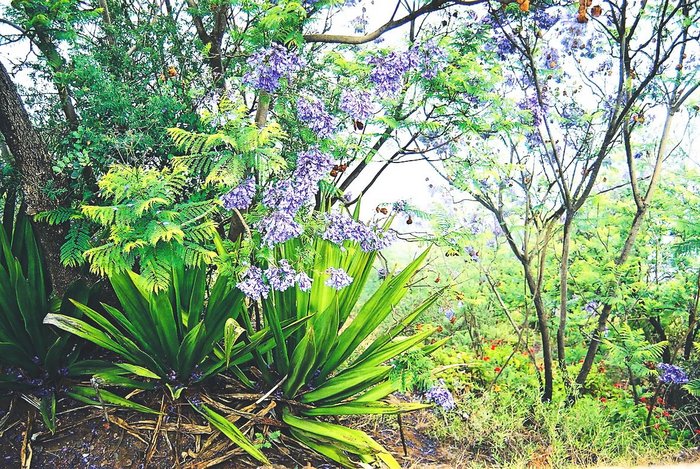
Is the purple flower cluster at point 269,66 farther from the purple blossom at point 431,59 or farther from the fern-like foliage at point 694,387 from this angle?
the fern-like foliage at point 694,387

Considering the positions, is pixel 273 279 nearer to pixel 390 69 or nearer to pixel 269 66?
pixel 269 66

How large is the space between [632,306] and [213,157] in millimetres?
3329

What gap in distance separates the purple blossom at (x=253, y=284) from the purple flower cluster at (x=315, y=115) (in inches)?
26.3

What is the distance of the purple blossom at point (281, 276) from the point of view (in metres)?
2.46

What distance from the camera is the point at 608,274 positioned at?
4223 mm

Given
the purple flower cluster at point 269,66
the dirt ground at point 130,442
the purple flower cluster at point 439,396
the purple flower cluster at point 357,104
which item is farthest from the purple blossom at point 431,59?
the dirt ground at point 130,442

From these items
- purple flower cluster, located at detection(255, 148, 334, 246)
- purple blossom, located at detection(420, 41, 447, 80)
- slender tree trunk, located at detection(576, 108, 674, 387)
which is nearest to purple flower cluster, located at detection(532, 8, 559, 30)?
purple blossom, located at detection(420, 41, 447, 80)

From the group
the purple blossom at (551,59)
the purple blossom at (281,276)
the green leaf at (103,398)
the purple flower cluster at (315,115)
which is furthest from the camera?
the purple blossom at (551,59)

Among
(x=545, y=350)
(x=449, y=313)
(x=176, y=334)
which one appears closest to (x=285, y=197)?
(x=176, y=334)

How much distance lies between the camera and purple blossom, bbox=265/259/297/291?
96.7 inches

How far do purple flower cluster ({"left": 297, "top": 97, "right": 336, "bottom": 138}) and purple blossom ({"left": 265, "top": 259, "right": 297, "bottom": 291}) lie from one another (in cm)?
61

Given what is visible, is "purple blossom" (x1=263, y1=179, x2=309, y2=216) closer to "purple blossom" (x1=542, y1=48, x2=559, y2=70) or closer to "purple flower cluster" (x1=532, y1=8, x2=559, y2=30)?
"purple flower cluster" (x1=532, y1=8, x2=559, y2=30)

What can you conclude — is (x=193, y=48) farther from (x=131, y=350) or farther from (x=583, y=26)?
(x=583, y=26)

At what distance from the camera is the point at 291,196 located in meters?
2.42
